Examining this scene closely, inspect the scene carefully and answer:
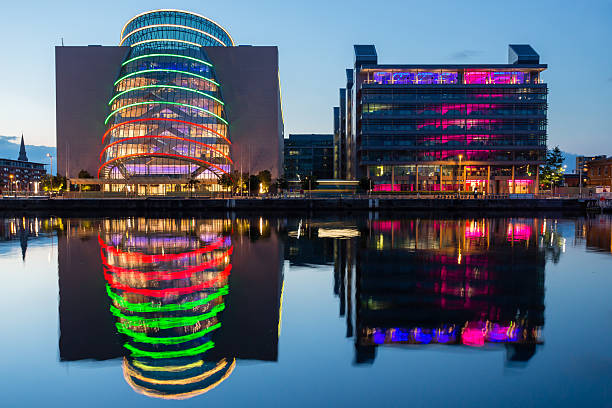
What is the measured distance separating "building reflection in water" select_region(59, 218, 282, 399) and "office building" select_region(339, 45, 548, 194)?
7140 cm

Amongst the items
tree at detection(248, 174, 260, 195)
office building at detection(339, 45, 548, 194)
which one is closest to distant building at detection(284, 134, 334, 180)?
office building at detection(339, 45, 548, 194)

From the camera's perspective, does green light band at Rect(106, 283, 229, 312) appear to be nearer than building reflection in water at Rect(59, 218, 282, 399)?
No

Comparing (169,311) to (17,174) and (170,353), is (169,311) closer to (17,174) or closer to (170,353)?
(170,353)

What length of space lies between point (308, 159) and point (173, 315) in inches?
5946

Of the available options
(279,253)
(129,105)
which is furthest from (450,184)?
(279,253)

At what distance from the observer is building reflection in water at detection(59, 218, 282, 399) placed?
7.04 m

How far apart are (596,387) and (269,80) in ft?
264

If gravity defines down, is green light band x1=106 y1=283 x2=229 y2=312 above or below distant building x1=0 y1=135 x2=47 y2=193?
below

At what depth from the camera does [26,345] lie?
8.29 meters

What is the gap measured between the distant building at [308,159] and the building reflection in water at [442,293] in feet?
446

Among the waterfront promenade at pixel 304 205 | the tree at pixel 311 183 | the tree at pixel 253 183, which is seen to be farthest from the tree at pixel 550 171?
the tree at pixel 253 183

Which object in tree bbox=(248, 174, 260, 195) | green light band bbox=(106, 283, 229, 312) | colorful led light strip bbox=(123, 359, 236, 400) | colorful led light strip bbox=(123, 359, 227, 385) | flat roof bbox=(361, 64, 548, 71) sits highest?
flat roof bbox=(361, 64, 548, 71)

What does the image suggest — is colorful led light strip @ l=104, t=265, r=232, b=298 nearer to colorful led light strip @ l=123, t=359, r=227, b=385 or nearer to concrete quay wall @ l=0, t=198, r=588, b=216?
colorful led light strip @ l=123, t=359, r=227, b=385

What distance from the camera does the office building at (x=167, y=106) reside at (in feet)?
236
